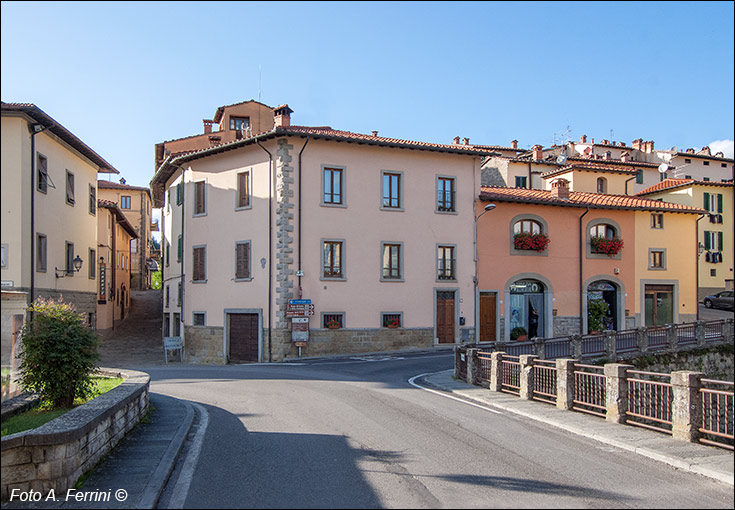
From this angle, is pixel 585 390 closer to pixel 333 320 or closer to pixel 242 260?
pixel 333 320

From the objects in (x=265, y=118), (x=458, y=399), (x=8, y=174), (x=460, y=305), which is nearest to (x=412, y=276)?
(x=460, y=305)

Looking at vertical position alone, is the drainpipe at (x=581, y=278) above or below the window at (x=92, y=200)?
below

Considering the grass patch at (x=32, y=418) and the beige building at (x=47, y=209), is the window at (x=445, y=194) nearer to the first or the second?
the beige building at (x=47, y=209)

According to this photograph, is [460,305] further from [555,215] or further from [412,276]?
[555,215]

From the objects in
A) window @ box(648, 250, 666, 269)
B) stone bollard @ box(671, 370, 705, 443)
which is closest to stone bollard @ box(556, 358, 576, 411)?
stone bollard @ box(671, 370, 705, 443)

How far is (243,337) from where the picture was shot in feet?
93.6

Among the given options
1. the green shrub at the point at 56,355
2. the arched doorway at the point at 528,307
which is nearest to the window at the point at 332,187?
the arched doorway at the point at 528,307

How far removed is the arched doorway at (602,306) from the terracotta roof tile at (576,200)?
14.8 feet

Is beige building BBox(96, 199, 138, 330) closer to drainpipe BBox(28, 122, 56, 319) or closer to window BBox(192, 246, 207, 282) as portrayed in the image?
window BBox(192, 246, 207, 282)

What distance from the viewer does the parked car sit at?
4519 cm

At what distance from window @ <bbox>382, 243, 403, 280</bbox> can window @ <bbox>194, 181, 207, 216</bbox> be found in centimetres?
960

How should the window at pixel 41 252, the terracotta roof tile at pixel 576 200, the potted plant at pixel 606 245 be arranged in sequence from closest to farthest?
the window at pixel 41 252 < the terracotta roof tile at pixel 576 200 < the potted plant at pixel 606 245

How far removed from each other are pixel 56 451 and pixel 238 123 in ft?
132

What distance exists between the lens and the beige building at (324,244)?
27.8 m
